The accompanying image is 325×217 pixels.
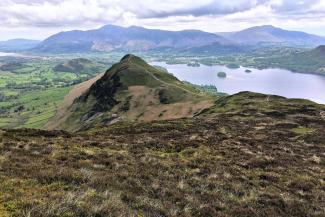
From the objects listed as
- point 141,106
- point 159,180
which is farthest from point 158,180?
point 141,106

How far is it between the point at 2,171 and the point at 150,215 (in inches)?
386

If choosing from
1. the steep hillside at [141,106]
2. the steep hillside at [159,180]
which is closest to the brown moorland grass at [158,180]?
the steep hillside at [159,180]

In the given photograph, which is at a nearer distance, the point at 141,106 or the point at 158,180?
the point at 158,180

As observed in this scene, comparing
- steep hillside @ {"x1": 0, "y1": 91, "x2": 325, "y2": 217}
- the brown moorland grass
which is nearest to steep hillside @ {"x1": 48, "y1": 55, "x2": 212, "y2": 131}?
steep hillside @ {"x1": 0, "y1": 91, "x2": 325, "y2": 217}

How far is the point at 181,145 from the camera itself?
3594 cm

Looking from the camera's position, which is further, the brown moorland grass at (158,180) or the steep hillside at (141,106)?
the steep hillside at (141,106)

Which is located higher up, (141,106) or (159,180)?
(159,180)

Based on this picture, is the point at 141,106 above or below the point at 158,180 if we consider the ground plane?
below

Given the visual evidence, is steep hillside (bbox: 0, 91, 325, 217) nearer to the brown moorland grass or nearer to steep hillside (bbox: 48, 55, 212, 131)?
the brown moorland grass

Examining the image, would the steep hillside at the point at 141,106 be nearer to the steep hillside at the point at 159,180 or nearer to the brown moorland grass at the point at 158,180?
the steep hillside at the point at 159,180

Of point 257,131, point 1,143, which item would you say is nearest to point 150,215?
point 1,143

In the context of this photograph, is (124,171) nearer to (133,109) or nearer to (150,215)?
(150,215)

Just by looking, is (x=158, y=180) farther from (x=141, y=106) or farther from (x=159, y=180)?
(x=141, y=106)

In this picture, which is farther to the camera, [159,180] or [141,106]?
[141,106]
